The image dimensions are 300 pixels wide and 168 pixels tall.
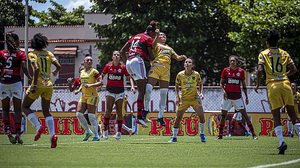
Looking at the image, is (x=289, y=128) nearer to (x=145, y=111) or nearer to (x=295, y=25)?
(x=145, y=111)

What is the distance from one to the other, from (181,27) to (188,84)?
32.3m

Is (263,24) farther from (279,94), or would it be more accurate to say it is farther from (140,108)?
(279,94)

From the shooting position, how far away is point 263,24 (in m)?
46.9

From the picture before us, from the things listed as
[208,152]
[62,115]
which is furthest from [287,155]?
[62,115]

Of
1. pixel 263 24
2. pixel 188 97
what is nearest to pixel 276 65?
pixel 188 97

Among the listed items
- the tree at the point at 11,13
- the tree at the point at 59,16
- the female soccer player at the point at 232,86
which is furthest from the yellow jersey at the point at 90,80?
the tree at the point at 59,16

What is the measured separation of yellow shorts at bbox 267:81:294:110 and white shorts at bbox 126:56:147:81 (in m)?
4.51

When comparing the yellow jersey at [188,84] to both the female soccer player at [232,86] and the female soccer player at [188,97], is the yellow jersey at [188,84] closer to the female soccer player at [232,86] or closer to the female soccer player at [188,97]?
the female soccer player at [188,97]

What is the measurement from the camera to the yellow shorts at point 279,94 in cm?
1496

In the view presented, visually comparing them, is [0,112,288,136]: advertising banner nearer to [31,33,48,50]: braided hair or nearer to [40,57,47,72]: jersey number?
[40,57,47,72]: jersey number

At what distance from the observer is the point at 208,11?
5466 centimetres

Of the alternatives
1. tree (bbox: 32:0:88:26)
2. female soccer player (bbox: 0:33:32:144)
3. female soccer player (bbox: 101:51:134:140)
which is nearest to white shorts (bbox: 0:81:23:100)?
female soccer player (bbox: 0:33:32:144)

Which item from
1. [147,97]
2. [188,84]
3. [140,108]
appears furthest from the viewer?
[188,84]

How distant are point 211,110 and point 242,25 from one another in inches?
730
